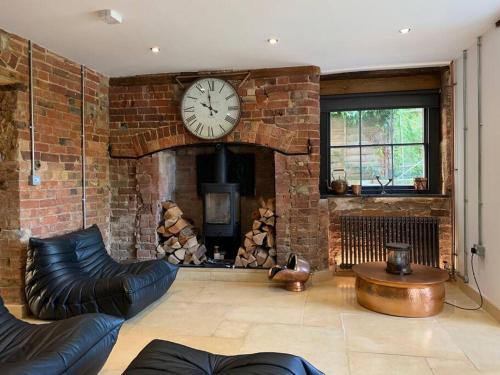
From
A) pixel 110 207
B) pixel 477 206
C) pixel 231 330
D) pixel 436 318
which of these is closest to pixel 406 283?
pixel 436 318

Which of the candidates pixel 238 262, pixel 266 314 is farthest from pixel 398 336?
pixel 238 262

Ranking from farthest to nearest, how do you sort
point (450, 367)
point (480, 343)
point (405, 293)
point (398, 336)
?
point (405, 293) → point (398, 336) → point (480, 343) → point (450, 367)

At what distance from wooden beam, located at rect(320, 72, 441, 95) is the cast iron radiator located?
60.3 inches

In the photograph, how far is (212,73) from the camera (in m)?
4.08

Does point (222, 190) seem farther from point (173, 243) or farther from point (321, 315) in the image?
point (321, 315)

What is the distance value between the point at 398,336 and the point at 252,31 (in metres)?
2.63

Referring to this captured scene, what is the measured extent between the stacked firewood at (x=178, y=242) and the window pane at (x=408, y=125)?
8.97ft

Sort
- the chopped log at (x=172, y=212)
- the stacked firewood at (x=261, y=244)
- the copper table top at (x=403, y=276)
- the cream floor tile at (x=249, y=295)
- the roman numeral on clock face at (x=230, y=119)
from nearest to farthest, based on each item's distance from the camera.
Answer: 1. the copper table top at (x=403, y=276)
2. the cream floor tile at (x=249, y=295)
3. the roman numeral on clock face at (x=230, y=119)
4. the stacked firewood at (x=261, y=244)
5. the chopped log at (x=172, y=212)

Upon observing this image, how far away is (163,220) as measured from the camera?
14.6ft

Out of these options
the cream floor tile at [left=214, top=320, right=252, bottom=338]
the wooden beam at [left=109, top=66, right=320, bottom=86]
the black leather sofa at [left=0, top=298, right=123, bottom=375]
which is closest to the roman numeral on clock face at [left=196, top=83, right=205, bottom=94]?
the wooden beam at [left=109, top=66, right=320, bottom=86]

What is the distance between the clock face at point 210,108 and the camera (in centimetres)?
406

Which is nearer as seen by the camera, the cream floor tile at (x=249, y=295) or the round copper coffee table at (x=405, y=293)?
the round copper coffee table at (x=405, y=293)

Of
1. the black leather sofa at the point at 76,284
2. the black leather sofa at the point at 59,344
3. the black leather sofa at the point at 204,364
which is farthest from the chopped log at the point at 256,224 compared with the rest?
the black leather sofa at the point at 204,364

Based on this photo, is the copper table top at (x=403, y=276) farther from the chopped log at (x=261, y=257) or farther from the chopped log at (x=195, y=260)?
the chopped log at (x=195, y=260)
